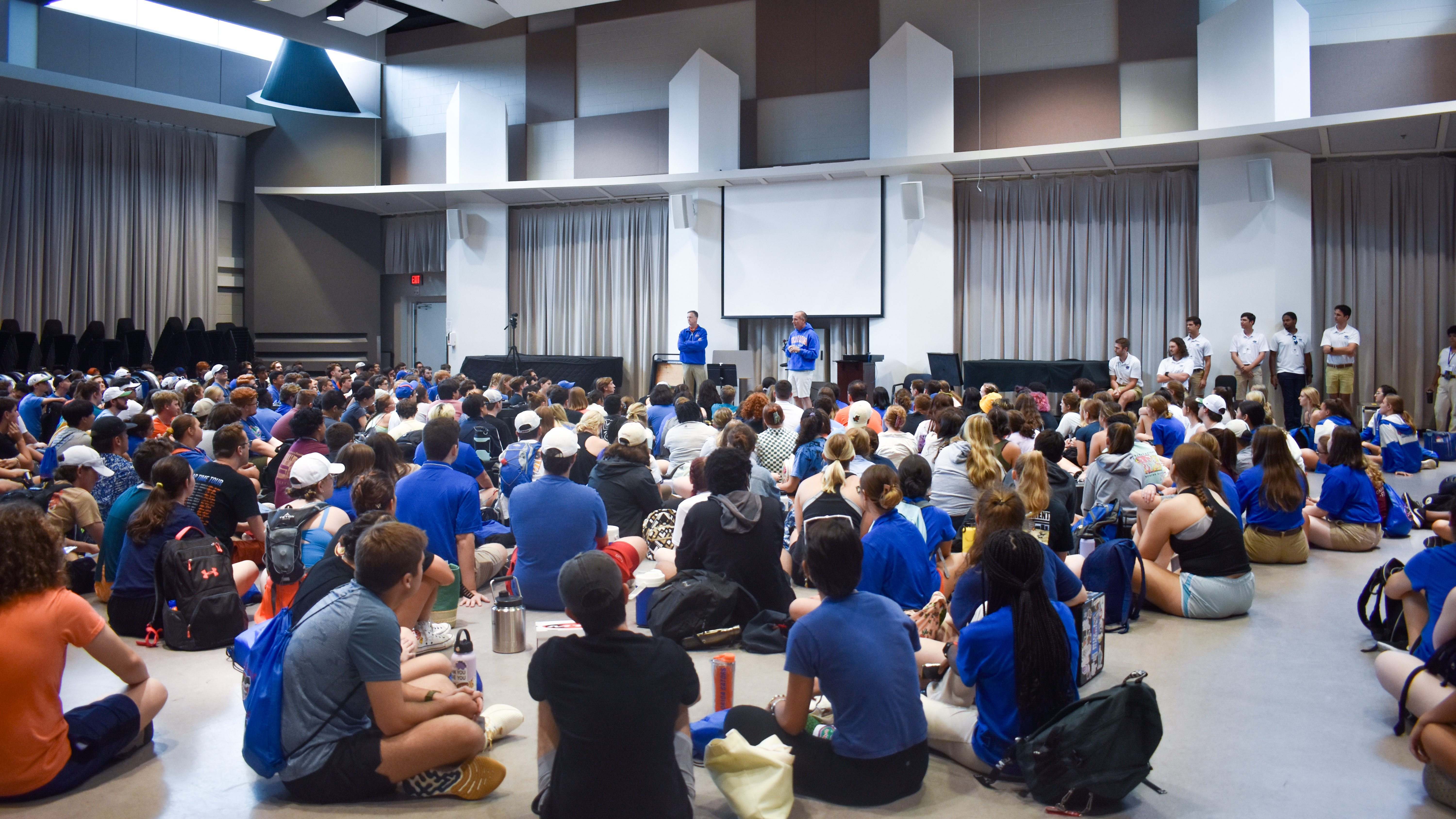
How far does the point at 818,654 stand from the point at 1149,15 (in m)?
12.6

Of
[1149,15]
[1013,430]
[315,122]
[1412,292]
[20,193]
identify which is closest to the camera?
[1013,430]

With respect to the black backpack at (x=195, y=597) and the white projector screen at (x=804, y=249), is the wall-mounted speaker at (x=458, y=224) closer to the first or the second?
the white projector screen at (x=804, y=249)

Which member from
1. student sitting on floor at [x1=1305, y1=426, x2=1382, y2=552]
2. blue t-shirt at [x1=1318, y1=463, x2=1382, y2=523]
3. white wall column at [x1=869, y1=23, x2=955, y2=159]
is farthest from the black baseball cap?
white wall column at [x1=869, y1=23, x2=955, y2=159]

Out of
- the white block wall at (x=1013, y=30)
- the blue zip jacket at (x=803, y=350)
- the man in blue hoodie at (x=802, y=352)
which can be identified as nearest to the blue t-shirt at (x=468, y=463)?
the man in blue hoodie at (x=802, y=352)

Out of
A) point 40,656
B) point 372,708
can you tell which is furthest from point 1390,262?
point 40,656

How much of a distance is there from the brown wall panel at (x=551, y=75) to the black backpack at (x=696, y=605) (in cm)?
1332

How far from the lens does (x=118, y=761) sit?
328 cm

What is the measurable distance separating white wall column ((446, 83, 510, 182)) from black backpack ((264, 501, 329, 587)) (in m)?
12.3

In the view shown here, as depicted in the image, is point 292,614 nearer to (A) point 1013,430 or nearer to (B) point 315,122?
(A) point 1013,430

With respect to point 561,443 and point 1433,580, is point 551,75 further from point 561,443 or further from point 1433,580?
point 1433,580

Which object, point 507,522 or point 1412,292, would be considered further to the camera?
point 1412,292

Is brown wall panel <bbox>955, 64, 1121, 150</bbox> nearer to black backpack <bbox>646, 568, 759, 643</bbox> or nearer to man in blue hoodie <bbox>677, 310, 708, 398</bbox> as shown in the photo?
man in blue hoodie <bbox>677, 310, 708, 398</bbox>

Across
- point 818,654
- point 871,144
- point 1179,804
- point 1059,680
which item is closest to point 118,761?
point 818,654

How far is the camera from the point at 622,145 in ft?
52.2
